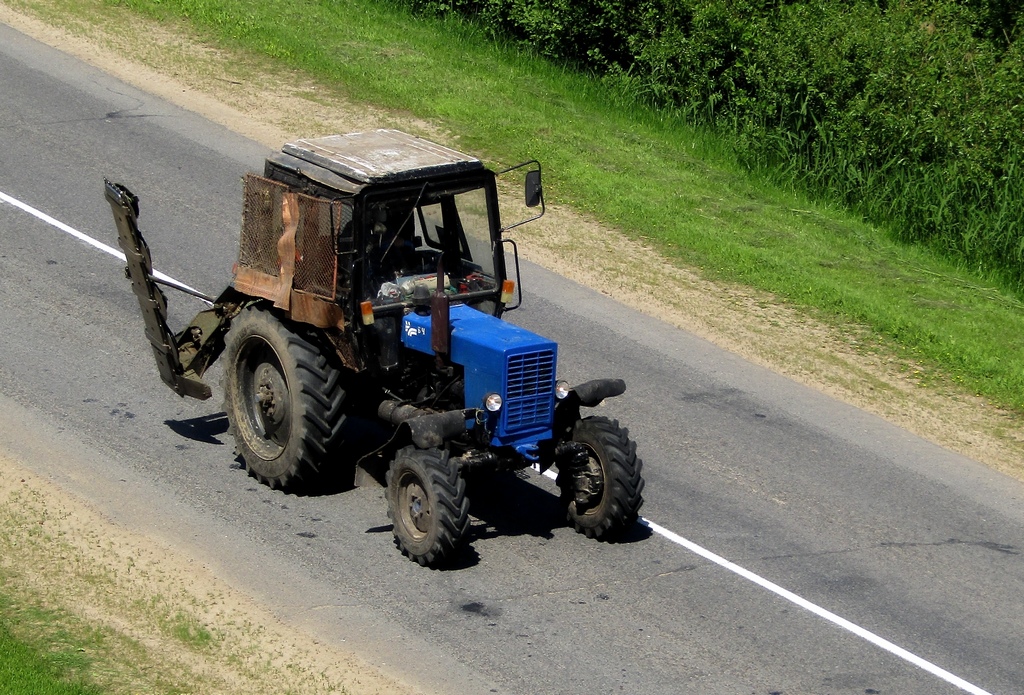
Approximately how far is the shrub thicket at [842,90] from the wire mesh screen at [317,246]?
10076mm

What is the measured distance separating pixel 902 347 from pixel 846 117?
18.1ft

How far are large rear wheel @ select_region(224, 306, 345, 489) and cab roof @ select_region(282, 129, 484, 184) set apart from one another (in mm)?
1229

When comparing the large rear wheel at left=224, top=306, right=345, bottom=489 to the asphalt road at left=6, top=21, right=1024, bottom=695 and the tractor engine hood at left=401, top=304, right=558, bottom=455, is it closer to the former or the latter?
the asphalt road at left=6, top=21, right=1024, bottom=695

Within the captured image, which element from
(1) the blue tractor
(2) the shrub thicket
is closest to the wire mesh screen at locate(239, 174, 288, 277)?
(1) the blue tractor

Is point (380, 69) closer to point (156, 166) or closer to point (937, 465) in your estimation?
point (156, 166)

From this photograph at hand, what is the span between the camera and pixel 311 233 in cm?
991

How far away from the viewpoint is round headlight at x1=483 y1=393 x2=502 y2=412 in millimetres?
9344

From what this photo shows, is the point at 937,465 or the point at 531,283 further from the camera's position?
the point at 531,283

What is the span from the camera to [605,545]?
9.99m

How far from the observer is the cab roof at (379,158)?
9.80 metres

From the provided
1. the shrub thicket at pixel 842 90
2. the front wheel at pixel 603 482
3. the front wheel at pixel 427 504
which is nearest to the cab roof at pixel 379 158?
the front wheel at pixel 427 504

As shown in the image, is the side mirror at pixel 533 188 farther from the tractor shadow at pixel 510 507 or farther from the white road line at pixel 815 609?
the white road line at pixel 815 609

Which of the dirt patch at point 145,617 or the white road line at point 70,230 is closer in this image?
the dirt patch at point 145,617

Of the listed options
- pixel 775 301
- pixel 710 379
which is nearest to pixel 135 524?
pixel 710 379
